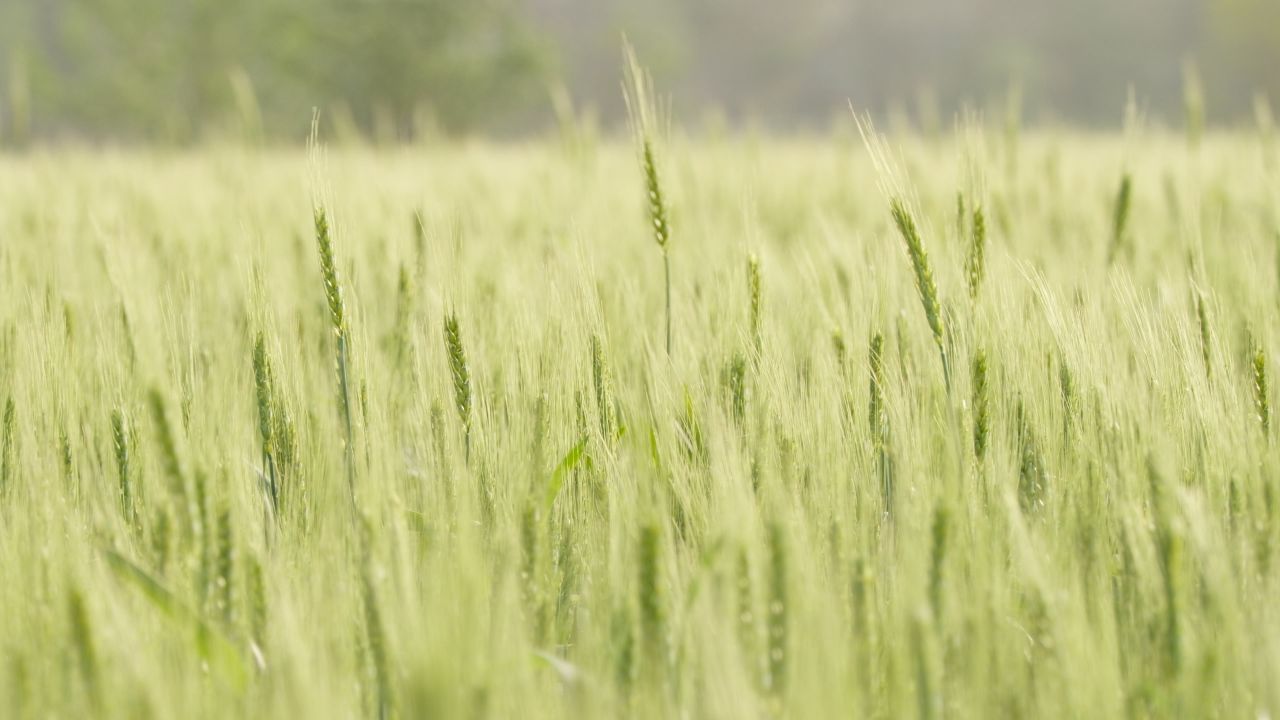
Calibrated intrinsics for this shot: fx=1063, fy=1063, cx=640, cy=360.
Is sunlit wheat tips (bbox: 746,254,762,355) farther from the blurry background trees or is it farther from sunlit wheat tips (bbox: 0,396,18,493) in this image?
sunlit wheat tips (bbox: 0,396,18,493)

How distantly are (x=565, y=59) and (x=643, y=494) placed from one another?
69.3 ft

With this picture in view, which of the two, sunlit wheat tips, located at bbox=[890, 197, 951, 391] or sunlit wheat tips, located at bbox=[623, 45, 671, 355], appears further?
sunlit wheat tips, located at bbox=[623, 45, 671, 355]

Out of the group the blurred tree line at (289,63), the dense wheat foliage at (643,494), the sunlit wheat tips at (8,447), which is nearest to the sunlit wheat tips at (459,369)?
the dense wheat foliage at (643,494)

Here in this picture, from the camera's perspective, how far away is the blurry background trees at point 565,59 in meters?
15.9

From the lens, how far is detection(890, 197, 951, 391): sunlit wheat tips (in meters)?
1.06

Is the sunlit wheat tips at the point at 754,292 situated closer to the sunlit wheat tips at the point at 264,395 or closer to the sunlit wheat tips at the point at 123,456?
the sunlit wheat tips at the point at 264,395

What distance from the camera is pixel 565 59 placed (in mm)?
20969

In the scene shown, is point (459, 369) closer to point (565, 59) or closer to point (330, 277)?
point (330, 277)

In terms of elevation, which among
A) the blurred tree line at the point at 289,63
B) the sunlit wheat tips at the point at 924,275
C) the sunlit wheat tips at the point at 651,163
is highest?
the blurred tree line at the point at 289,63

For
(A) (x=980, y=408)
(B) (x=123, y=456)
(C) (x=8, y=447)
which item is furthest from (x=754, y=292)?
(C) (x=8, y=447)

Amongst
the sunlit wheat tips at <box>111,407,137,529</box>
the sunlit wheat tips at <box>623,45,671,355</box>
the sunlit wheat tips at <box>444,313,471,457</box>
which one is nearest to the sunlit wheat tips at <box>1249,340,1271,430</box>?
the sunlit wheat tips at <box>623,45,671,355</box>

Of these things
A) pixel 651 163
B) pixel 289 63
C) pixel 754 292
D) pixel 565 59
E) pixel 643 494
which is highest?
pixel 565 59

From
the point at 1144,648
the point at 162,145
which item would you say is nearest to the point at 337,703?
the point at 1144,648

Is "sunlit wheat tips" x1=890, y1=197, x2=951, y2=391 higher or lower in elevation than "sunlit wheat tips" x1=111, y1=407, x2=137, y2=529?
higher
